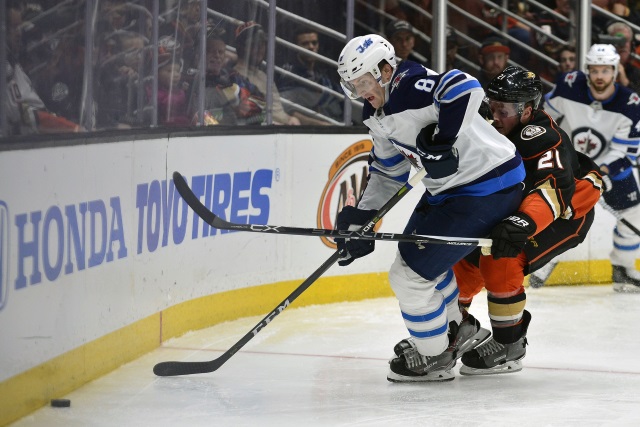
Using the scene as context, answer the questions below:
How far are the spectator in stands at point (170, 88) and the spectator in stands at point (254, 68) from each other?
46 centimetres

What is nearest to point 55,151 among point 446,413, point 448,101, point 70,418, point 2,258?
point 2,258

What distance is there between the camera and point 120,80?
4234 millimetres

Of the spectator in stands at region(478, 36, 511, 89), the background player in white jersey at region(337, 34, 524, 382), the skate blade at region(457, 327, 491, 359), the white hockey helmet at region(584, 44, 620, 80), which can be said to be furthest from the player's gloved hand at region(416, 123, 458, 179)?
the spectator in stands at region(478, 36, 511, 89)

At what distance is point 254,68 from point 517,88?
162 centimetres

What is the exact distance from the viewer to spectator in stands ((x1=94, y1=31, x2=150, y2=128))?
4.07 metres

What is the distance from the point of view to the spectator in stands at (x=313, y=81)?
18.5 ft

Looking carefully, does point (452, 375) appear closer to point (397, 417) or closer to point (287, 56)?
point (397, 417)

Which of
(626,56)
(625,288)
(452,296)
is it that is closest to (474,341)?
(452,296)

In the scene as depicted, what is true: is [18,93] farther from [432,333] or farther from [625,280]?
[625,280]

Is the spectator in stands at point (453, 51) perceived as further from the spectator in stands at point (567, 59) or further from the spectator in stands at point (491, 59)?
the spectator in stands at point (567, 59)

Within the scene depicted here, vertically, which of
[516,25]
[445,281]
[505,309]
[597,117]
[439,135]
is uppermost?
[516,25]

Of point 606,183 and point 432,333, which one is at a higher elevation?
point 606,183

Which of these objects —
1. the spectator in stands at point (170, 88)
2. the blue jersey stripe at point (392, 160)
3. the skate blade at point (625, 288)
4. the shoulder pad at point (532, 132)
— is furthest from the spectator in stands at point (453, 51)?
the blue jersey stripe at point (392, 160)

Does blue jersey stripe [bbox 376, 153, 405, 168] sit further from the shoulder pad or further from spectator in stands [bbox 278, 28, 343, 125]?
spectator in stands [bbox 278, 28, 343, 125]
